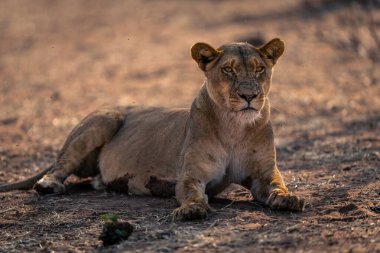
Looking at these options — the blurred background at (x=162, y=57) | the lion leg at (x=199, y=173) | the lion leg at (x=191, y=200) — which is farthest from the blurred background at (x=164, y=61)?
the lion leg at (x=191, y=200)

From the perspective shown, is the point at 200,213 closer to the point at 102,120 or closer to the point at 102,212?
the point at 102,212

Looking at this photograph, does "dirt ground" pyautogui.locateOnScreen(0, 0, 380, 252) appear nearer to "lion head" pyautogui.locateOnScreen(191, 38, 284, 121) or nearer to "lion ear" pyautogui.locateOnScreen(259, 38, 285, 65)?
"lion head" pyautogui.locateOnScreen(191, 38, 284, 121)

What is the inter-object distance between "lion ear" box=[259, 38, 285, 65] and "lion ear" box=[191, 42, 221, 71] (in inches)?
13.3

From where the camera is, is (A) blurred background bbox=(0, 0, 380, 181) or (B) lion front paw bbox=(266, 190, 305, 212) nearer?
(B) lion front paw bbox=(266, 190, 305, 212)

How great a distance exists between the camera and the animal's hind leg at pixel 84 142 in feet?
23.4

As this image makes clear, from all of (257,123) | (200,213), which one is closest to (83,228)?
(200,213)

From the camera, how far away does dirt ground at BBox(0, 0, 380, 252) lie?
5016 millimetres

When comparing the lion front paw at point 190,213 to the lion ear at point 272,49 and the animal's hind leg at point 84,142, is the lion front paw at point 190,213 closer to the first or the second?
the lion ear at point 272,49

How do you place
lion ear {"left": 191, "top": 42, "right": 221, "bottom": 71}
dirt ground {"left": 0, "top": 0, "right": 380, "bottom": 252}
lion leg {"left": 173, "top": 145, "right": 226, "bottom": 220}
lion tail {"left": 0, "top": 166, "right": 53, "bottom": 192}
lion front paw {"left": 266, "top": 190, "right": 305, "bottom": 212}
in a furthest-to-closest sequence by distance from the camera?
lion tail {"left": 0, "top": 166, "right": 53, "bottom": 192} < lion ear {"left": 191, "top": 42, "right": 221, "bottom": 71} < lion leg {"left": 173, "top": 145, "right": 226, "bottom": 220} < lion front paw {"left": 266, "top": 190, "right": 305, "bottom": 212} < dirt ground {"left": 0, "top": 0, "right": 380, "bottom": 252}

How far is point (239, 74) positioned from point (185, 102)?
6.33 m

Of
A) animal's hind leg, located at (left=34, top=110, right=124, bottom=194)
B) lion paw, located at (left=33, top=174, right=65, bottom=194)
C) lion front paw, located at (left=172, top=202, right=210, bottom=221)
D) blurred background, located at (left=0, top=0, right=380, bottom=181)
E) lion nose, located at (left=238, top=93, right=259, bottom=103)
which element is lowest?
lion front paw, located at (left=172, top=202, right=210, bottom=221)

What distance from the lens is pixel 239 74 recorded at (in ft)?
18.4

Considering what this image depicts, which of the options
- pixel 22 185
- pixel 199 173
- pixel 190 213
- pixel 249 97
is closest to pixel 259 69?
pixel 249 97

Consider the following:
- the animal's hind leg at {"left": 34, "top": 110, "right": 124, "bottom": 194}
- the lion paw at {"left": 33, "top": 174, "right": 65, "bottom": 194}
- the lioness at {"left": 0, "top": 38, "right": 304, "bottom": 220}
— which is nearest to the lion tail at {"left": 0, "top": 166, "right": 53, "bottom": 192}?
the lioness at {"left": 0, "top": 38, "right": 304, "bottom": 220}
